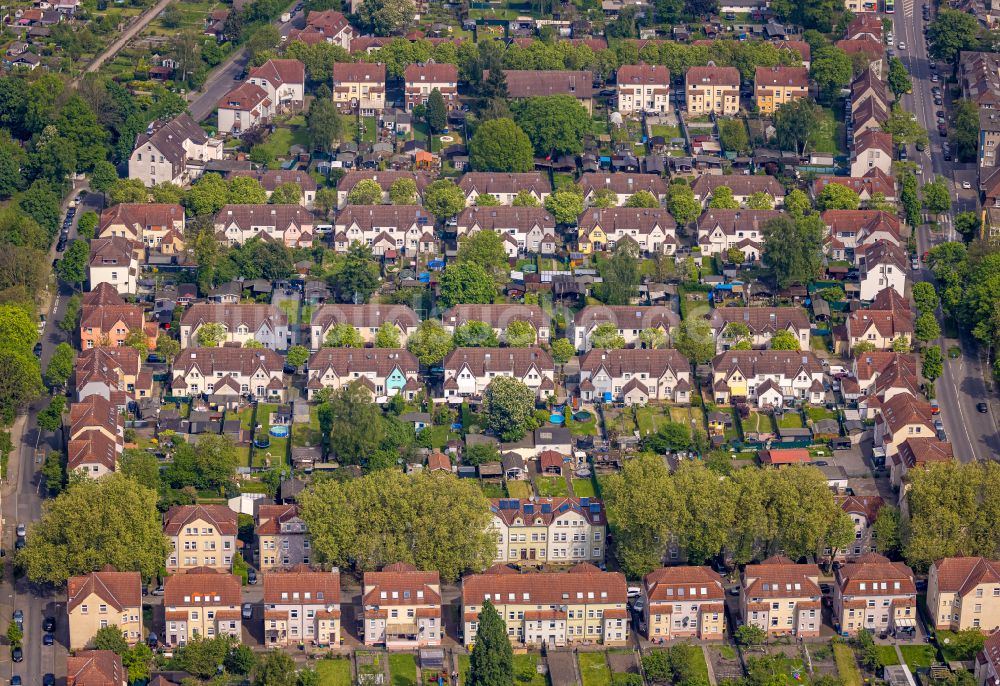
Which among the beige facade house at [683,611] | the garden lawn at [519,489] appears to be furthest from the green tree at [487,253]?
the beige facade house at [683,611]

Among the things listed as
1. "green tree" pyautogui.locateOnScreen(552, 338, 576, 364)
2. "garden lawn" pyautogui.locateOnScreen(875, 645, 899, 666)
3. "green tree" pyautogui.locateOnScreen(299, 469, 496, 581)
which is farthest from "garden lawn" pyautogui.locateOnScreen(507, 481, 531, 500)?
"garden lawn" pyautogui.locateOnScreen(875, 645, 899, 666)

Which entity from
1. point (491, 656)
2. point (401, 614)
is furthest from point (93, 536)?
point (491, 656)

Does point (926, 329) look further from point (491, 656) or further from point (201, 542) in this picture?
point (201, 542)

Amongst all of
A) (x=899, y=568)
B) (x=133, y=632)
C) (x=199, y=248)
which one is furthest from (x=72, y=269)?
(x=899, y=568)

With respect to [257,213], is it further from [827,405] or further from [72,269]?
[827,405]

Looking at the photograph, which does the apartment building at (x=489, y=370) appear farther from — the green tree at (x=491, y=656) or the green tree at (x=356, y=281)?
the green tree at (x=491, y=656)

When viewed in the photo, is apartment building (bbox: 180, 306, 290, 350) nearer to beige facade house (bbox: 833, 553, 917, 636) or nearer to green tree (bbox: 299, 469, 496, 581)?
green tree (bbox: 299, 469, 496, 581)
